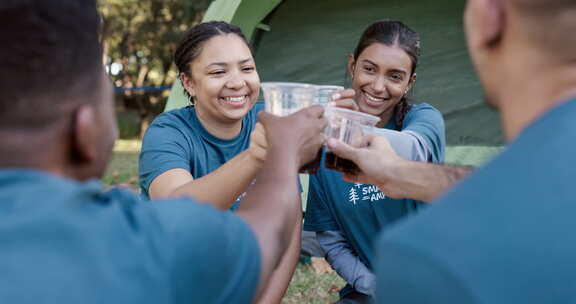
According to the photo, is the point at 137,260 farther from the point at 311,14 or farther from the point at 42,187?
the point at 311,14

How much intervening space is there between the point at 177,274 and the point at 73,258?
195 millimetres

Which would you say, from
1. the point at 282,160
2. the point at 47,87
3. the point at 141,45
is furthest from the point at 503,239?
the point at 141,45

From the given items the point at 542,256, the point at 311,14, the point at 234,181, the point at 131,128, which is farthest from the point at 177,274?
the point at 131,128

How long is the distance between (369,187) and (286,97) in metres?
1.12

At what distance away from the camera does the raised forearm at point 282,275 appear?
2494mm

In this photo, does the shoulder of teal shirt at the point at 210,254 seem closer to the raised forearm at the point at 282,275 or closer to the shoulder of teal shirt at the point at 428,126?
the raised forearm at the point at 282,275

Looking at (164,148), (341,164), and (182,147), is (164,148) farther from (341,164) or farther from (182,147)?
(341,164)

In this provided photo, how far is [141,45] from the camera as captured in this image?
16719 mm

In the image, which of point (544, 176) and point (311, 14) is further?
point (311, 14)

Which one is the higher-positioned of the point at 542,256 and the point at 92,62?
the point at 92,62

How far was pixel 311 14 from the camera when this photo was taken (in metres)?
5.64

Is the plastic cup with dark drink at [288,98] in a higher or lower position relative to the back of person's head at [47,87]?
lower

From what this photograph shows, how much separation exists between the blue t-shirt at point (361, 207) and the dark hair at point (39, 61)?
70.4 inches

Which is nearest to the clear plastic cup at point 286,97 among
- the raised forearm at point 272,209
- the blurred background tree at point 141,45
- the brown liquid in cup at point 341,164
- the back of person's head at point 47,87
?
the brown liquid in cup at point 341,164
